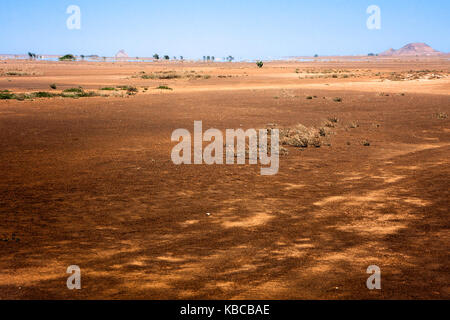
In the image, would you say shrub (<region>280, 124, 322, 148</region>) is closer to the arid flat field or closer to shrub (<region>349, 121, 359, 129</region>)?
the arid flat field

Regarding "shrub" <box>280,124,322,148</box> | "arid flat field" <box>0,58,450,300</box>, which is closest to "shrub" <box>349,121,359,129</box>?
"arid flat field" <box>0,58,450,300</box>

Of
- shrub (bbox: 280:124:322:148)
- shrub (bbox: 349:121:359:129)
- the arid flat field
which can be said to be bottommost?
the arid flat field

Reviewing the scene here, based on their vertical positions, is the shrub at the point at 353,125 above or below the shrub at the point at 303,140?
above

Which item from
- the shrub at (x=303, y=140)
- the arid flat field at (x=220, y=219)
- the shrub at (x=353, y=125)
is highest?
the shrub at (x=353, y=125)

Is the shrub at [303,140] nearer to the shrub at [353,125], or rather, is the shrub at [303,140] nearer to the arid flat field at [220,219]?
the arid flat field at [220,219]

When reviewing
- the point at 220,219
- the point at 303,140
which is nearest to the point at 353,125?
the point at 303,140

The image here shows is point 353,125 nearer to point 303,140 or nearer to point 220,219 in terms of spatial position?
point 303,140

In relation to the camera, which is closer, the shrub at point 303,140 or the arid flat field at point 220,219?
the arid flat field at point 220,219

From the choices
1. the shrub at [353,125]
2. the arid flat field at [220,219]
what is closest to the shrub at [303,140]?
the arid flat field at [220,219]

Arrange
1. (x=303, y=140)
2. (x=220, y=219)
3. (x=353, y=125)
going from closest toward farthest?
1. (x=220, y=219)
2. (x=303, y=140)
3. (x=353, y=125)
